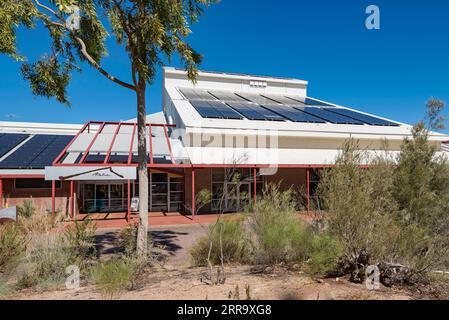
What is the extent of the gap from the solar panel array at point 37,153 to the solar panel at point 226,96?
39.9ft

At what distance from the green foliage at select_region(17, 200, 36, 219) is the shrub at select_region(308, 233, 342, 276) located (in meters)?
13.8

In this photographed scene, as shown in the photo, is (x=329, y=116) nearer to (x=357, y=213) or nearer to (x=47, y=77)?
(x=357, y=213)

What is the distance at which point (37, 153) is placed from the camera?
15836 mm

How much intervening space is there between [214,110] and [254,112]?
2954 mm

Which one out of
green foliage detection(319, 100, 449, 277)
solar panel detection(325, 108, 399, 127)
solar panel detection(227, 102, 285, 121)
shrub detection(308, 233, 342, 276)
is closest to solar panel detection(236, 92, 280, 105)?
solar panel detection(227, 102, 285, 121)

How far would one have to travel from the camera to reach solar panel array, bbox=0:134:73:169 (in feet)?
46.6

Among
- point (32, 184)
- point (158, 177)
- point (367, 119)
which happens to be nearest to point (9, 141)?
point (32, 184)

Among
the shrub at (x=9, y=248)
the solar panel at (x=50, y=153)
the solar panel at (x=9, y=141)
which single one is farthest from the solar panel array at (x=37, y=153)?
the shrub at (x=9, y=248)

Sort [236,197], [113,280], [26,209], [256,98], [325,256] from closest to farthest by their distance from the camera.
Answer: [113,280] < [325,256] < [236,197] < [26,209] < [256,98]

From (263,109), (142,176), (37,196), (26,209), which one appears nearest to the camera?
(142,176)

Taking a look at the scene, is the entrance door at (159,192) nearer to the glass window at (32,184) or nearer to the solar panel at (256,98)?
the glass window at (32,184)

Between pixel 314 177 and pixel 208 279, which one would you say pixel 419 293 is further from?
pixel 314 177

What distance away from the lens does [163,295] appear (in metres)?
4.74

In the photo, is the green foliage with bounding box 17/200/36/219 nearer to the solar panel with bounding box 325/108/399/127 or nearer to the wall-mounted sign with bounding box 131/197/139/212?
the wall-mounted sign with bounding box 131/197/139/212
